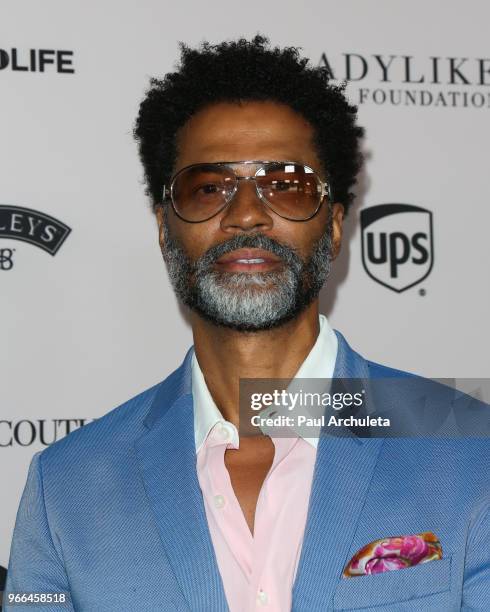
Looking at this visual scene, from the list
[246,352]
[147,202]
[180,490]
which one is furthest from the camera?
[147,202]

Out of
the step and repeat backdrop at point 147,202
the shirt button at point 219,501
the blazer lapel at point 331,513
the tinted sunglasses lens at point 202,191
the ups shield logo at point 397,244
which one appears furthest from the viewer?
the ups shield logo at point 397,244

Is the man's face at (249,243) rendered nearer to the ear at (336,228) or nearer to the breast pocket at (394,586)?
the ear at (336,228)

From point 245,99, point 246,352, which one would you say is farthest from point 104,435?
point 245,99

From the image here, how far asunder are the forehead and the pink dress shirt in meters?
0.40

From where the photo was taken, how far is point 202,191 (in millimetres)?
1795

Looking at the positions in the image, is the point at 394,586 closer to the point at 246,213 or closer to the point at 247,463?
the point at 247,463

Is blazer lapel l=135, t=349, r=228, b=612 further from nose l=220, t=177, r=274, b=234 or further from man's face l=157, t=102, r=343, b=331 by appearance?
nose l=220, t=177, r=274, b=234

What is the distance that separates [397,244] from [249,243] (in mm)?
900

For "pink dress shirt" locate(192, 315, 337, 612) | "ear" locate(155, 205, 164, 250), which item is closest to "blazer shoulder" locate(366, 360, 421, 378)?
"pink dress shirt" locate(192, 315, 337, 612)

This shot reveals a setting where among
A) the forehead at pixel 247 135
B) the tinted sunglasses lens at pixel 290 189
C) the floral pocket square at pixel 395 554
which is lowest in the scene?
the floral pocket square at pixel 395 554

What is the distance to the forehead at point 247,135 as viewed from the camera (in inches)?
Result: 71.8

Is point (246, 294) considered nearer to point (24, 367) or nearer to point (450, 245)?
point (24, 367)

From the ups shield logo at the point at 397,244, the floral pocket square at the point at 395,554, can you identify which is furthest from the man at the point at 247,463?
the ups shield logo at the point at 397,244

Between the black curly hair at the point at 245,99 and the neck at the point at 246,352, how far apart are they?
331 mm
